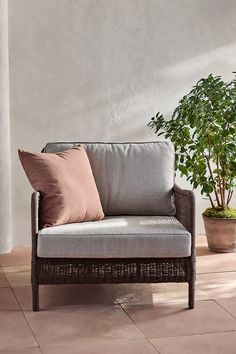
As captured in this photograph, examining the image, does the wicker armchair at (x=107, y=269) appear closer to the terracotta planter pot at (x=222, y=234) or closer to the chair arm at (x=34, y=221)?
the chair arm at (x=34, y=221)

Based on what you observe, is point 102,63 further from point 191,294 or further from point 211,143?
point 191,294

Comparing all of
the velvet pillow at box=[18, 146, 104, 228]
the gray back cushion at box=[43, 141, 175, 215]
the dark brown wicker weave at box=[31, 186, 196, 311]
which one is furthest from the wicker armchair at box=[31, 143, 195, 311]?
the gray back cushion at box=[43, 141, 175, 215]

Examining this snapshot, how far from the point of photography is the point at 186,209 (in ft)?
13.6

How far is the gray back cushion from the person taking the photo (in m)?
4.50

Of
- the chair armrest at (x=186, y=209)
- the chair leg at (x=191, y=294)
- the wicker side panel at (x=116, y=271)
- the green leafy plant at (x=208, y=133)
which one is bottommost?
the chair leg at (x=191, y=294)

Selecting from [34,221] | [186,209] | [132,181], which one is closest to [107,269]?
[34,221]

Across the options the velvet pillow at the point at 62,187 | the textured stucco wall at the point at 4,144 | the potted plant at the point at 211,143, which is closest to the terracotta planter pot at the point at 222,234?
the potted plant at the point at 211,143

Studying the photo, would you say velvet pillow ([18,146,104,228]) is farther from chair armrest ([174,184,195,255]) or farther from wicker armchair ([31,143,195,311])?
chair armrest ([174,184,195,255])

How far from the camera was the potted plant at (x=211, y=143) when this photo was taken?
501 cm

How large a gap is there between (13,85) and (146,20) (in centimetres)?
111

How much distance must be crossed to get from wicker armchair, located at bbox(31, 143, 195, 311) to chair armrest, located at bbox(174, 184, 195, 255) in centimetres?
5

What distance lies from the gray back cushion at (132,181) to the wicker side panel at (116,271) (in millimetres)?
578

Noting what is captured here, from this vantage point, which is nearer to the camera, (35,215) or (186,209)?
(35,215)

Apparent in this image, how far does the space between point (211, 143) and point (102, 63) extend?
104cm
